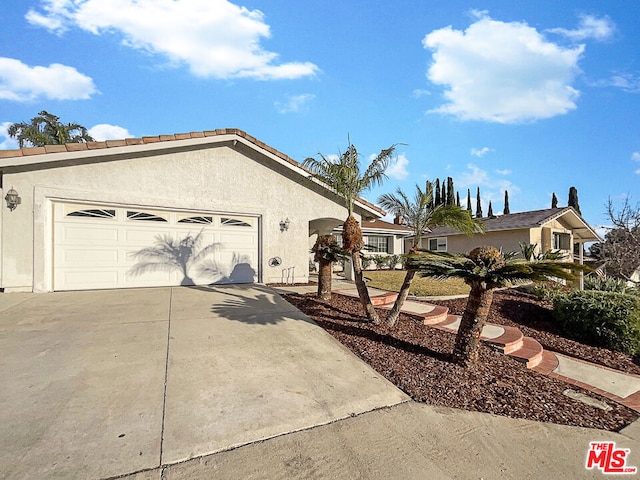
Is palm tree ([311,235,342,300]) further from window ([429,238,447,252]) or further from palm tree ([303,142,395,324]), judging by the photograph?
window ([429,238,447,252])

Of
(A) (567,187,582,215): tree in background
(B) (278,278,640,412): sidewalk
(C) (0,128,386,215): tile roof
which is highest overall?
(A) (567,187,582,215): tree in background

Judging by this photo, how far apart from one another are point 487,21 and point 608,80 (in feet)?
19.1

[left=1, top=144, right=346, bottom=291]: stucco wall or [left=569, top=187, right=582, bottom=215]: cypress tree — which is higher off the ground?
[left=569, top=187, right=582, bottom=215]: cypress tree

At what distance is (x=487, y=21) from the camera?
860 cm

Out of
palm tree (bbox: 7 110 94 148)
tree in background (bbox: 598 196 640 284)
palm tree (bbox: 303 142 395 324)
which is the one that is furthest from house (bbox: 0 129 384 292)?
palm tree (bbox: 7 110 94 148)

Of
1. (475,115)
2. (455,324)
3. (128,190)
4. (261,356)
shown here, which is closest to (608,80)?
(475,115)

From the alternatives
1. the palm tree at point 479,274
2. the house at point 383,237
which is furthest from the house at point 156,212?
the house at point 383,237

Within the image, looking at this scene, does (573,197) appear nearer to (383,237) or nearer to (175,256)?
(383,237)

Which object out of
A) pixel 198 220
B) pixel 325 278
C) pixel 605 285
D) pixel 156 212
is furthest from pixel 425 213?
pixel 605 285

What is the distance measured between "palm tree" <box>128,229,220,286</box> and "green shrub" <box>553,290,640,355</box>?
10310mm

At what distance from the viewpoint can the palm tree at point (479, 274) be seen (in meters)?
3.97

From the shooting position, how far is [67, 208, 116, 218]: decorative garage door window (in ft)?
27.5

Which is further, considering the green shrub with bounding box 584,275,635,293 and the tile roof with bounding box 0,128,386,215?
the green shrub with bounding box 584,275,635,293

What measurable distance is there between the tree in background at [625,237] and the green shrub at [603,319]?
7.69 m
